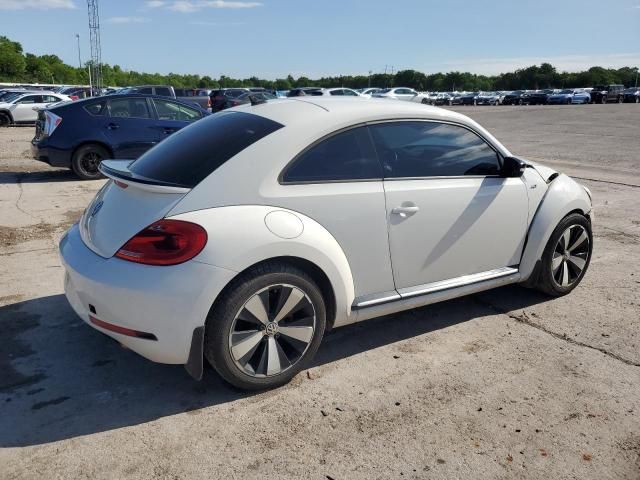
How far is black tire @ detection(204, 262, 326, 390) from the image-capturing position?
120 inches

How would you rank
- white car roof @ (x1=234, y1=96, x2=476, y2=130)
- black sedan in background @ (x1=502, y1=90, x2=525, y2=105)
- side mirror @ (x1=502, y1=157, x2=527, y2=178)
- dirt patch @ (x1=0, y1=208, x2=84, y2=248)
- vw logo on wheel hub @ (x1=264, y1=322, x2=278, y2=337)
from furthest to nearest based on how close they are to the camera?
1. black sedan in background @ (x1=502, y1=90, x2=525, y2=105)
2. dirt patch @ (x1=0, y1=208, x2=84, y2=248)
3. side mirror @ (x1=502, y1=157, x2=527, y2=178)
4. white car roof @ (x1=234, y1=96, x2=476, y2=130)
5. vw logo on wheel hub @ (x1=264, y1=322, x2=278, y2=337)

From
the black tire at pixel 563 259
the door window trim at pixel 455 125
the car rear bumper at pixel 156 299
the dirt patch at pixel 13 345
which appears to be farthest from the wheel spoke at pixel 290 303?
the black tire at pixel 563 259

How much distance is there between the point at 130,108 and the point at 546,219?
8545 mm

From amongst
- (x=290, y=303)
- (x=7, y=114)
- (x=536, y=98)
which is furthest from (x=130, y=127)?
(x=536, y=98)

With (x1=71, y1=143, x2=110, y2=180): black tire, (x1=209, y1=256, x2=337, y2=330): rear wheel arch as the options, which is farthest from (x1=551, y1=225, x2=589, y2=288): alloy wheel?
(x1=71, y1=143, x2=110, y2=180): black tire

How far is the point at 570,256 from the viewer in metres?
4.77

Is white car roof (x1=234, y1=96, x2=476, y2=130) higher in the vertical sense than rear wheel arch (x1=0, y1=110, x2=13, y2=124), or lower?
higher

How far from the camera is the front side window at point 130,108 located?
1056cm

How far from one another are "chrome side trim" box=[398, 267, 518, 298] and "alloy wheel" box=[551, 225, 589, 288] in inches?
20.1

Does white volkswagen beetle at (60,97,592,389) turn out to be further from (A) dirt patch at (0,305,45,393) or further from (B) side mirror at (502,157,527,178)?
(A) dirt patch at (0,305,45,393)

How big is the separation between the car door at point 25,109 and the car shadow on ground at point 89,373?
2439cm

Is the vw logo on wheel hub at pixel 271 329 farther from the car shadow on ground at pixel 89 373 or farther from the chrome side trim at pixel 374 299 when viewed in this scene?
the chrome side trim at pixel 374 299

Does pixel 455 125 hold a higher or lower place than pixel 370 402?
higher

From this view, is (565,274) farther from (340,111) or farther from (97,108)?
(97,108)
